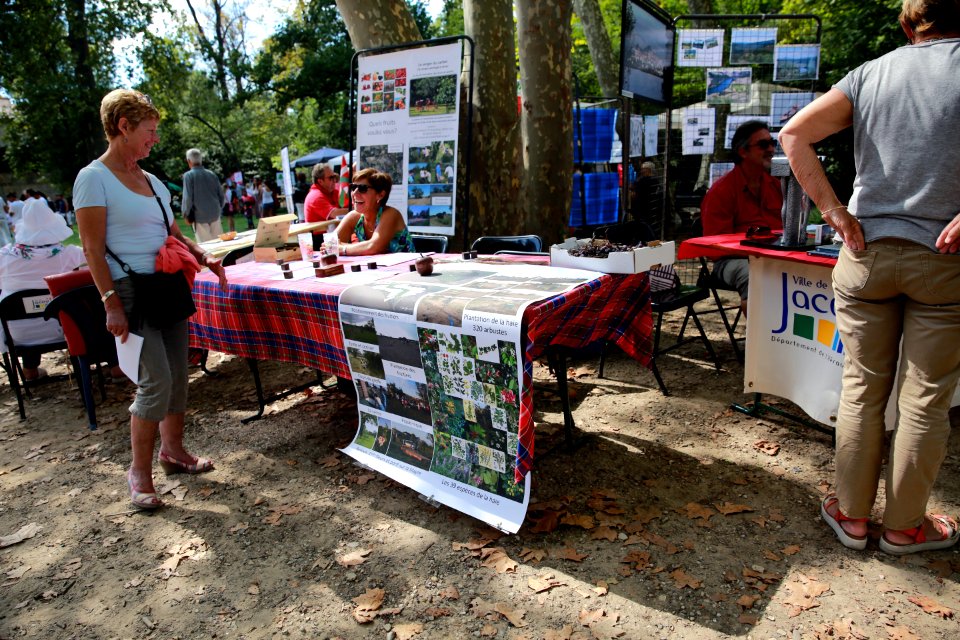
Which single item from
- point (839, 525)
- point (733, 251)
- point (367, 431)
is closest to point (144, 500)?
point (367, 431)

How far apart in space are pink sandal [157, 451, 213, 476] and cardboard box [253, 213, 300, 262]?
150 centimetres

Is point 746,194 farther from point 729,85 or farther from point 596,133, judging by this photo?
point 596,133

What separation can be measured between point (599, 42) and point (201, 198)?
300 inches

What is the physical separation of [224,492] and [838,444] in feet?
9.76

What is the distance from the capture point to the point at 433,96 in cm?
559

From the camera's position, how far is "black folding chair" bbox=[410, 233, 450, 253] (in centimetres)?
481

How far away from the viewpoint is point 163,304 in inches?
121

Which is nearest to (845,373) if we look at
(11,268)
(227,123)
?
(11,268)

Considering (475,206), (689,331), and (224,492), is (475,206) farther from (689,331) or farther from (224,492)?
(224,492)

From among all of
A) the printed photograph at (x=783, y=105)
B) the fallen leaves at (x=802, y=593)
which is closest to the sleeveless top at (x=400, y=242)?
the fallen leaves at (x=802, y=593)

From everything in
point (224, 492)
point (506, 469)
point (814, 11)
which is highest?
point (814, 11)

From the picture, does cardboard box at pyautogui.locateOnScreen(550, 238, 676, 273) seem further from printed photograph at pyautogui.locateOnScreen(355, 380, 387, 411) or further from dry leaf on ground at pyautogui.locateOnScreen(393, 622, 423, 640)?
dry leaf on ground at pyautogui.locateOnScreen(393, 622, 423, 640)

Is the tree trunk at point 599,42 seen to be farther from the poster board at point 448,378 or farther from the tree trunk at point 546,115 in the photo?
the poster board at point 448,378

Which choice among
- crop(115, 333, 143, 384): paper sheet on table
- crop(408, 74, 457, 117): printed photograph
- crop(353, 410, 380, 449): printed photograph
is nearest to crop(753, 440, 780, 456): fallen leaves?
crop(353, 410, 380, 449): printed photograph
